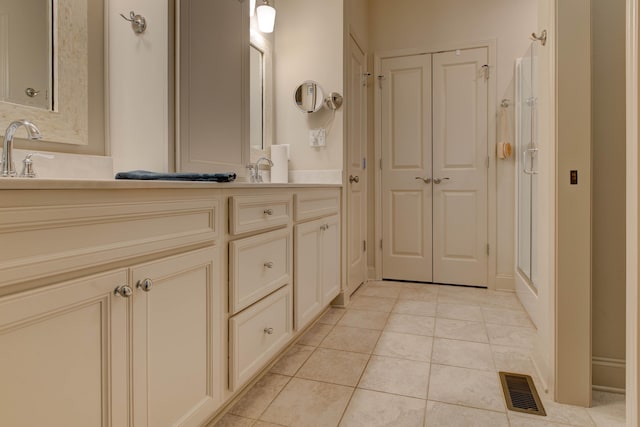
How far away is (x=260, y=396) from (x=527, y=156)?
2.31 metres

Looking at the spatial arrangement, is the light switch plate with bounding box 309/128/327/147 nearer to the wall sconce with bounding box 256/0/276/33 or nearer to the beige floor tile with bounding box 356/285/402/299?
the wall sconce with bounding box 256/0/276/33

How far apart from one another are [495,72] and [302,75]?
1665mm

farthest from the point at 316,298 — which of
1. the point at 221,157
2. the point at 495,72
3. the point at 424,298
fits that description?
the point at 495,72

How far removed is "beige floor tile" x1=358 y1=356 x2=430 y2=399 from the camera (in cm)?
164

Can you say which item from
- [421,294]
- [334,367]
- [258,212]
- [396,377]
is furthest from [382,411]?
[421,294]

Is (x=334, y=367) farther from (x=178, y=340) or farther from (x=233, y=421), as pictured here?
(x=178, y=340)

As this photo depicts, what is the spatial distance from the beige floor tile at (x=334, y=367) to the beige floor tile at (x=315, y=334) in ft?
0.36

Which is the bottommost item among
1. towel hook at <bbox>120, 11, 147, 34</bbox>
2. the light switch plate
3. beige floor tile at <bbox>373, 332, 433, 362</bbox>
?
beige floor tile at <bbox>373, 332, 433, 362</bbox>

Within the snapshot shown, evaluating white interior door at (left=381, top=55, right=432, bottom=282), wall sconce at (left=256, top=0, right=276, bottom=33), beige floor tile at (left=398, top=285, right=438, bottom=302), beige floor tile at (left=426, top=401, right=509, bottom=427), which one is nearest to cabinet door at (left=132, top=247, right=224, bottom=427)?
beige floor tile at (left=426, top=401, right=509, bottom=427)

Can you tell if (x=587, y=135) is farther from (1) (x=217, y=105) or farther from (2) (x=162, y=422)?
(2) (x=162, y=422)

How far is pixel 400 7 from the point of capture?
346cm

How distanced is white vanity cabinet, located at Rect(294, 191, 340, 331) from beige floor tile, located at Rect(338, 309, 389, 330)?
0.18 m

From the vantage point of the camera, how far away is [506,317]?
8.43 feet

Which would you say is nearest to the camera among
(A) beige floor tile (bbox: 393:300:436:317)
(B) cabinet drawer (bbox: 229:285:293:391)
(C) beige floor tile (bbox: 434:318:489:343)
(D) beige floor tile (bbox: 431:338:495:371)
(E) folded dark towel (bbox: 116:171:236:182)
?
(E) folded dark towel (bbox: 116:171:236:182)
